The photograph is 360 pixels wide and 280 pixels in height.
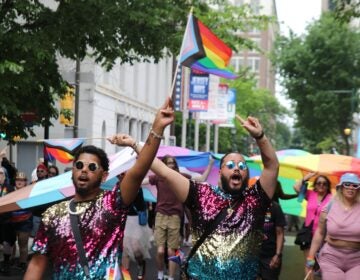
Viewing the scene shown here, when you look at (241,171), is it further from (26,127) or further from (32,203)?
(26,127)

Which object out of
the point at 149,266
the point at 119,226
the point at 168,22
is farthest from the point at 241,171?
the point at 168,22

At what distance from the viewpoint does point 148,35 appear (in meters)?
14.2

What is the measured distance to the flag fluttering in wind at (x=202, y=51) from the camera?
9289mm

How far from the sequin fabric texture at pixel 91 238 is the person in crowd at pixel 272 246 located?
172 inches

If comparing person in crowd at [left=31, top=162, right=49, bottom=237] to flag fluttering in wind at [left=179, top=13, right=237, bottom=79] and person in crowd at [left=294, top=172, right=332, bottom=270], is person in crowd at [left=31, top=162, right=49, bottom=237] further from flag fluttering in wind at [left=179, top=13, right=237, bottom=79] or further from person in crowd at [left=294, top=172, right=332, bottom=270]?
person in crowd at [left=294, top=172, right=332, bottom=270]

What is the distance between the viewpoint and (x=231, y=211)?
4.66 m

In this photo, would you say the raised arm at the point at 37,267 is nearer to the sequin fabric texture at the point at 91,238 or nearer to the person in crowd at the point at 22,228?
the sequin fabric texture at the point at 91,238

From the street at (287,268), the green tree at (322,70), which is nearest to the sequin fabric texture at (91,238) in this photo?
the street at (287,268)

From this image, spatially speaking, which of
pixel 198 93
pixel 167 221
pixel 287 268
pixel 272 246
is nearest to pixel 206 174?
pixel 287 268

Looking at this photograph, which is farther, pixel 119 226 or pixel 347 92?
pixel 347 92

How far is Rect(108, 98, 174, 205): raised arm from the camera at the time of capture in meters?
3.89

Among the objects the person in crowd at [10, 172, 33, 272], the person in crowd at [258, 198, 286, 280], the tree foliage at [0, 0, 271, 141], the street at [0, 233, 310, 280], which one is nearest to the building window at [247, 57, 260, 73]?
the street at [0, 233, 310, 280]

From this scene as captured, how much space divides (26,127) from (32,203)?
5.02 m

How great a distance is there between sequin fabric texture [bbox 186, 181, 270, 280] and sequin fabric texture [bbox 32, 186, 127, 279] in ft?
2.78
